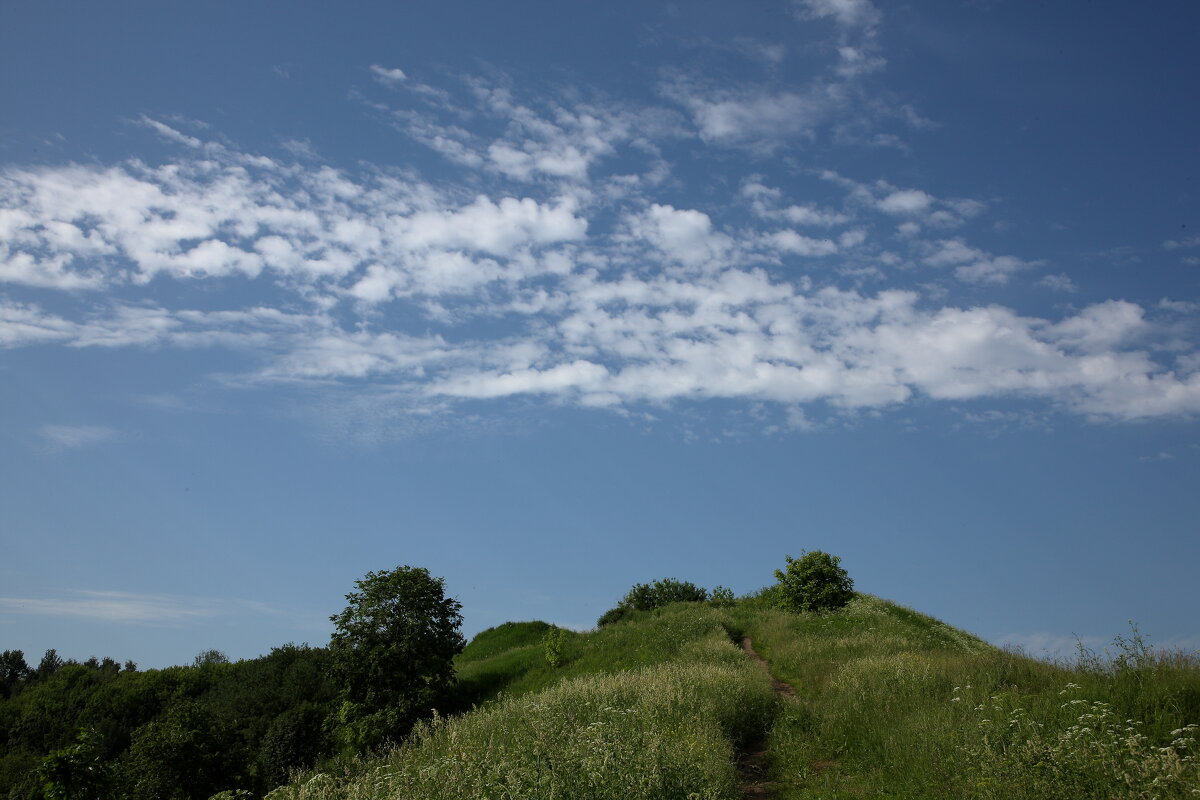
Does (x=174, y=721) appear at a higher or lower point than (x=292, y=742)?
higher

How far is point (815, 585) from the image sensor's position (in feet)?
117

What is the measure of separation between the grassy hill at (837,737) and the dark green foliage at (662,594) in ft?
145

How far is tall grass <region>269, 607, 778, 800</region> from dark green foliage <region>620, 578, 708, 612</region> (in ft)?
142

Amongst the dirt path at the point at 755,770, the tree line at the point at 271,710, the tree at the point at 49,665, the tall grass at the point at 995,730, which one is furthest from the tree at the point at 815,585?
the tree at the point at 49,665

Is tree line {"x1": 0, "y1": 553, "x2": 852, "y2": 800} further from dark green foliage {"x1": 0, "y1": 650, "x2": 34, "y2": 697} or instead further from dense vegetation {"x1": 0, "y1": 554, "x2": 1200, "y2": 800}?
dark green foliage {"x1": 0, "y1": 650, "x2": 34, "y2": 697}

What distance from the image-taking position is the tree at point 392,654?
101 feet

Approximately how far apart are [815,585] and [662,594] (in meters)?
32.0

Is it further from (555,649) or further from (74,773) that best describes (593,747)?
(555,649)

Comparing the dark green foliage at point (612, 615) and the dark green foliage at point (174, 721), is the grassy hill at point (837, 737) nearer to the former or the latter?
the dark green foliage at point (174, 721)

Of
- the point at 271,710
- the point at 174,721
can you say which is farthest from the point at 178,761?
the point at 271,710

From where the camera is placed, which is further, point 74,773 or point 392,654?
point 392,654

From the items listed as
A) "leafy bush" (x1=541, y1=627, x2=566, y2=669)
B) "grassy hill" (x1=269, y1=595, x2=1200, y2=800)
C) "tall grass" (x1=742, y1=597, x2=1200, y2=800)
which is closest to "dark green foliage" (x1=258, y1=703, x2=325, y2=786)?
"leafy bush" (x1=541, y1=627, x2=566, y2=669)

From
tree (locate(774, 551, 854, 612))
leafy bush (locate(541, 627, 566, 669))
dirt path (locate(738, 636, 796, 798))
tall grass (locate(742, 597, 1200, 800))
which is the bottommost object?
dirt path (locate(738, 636, 796, 798))

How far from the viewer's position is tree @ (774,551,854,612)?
35.0 meters
